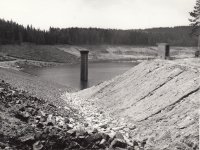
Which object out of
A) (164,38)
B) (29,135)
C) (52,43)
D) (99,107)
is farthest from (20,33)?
(164,38)

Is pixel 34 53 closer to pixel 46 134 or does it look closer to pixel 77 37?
pixel 77 37

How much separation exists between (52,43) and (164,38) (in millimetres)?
94736

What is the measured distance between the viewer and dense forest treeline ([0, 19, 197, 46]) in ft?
309

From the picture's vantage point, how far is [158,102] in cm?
1143

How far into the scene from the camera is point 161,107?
35.2 feet

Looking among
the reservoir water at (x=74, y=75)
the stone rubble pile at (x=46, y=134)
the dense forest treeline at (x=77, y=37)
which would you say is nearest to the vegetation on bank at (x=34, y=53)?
the dense forest treeline at (x=77, y=37)

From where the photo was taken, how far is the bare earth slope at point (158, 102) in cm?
808

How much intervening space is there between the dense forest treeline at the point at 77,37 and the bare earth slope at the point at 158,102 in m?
80.7

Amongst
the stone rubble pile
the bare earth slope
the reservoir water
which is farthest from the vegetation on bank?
the stone rubble pile

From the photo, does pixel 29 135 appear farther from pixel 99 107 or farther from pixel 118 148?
pixel 99 107

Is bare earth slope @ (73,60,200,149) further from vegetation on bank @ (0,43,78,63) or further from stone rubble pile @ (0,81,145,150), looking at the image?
vegetation on bank @ (0,43,78,63)

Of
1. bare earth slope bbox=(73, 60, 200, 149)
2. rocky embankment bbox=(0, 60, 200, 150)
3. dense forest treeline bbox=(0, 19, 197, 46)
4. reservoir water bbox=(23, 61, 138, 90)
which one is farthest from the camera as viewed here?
dense forest treeline bbox=(0, 19, 197, 46)

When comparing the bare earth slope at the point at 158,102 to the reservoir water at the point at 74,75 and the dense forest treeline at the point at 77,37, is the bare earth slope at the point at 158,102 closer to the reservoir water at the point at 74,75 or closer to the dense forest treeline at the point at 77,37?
the reservoir water at the point at 74,75

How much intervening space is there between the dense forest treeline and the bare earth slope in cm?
8067
